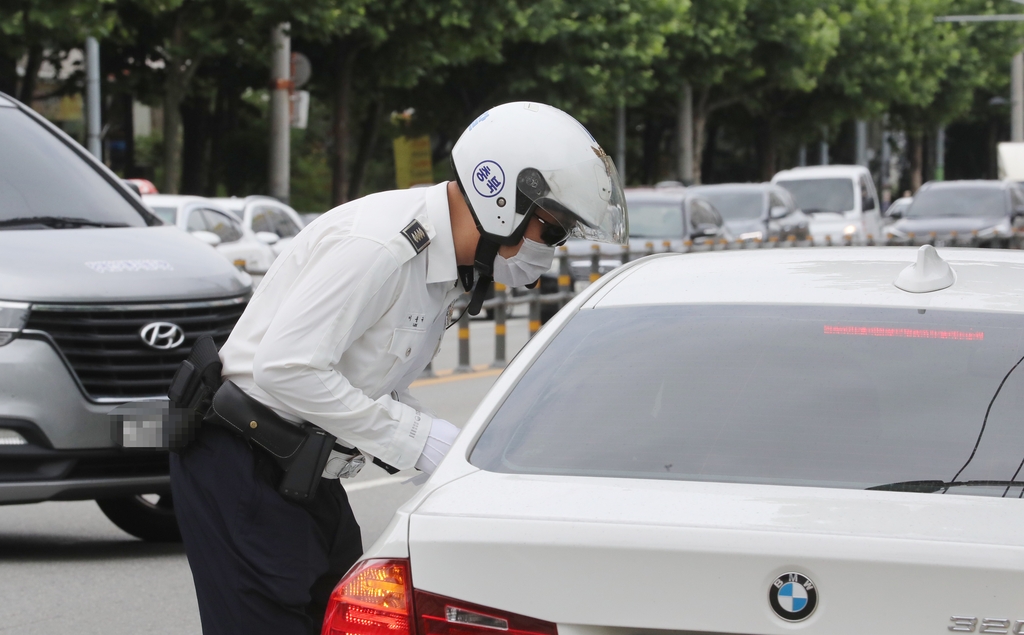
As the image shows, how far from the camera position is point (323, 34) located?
2545 cm

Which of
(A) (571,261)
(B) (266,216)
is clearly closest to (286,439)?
(A) (571,261)

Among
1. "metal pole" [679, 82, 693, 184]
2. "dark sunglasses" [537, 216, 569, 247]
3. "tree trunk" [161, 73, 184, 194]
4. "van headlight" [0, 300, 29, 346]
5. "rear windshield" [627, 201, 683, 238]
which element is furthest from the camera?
"metal pole" [679, 82, 693, 184]

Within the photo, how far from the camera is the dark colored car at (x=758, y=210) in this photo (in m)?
23.5

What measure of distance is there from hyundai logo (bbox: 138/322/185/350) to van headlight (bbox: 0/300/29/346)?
1.38ft

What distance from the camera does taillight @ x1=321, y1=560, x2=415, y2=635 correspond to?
8.05 ft

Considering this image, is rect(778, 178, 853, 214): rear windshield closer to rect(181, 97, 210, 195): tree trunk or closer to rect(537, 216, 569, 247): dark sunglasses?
rect(181, 97, 210, 195): tree trunk

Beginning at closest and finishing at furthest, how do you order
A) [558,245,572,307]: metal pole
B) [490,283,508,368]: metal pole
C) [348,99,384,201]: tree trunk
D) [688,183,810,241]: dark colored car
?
[490,283,508,368]: metal pole < [558,245,572,307]: metal pole < [688,183,810,241]: dark colored car < [348,99,384,201]: tree trunk

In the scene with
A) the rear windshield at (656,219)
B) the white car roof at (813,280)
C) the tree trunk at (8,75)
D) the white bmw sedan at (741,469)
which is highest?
the tree trunk at (8,75)

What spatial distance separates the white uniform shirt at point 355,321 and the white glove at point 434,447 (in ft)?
0.05

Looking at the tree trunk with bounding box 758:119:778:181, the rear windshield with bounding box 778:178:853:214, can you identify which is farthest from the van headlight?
the tree trunk with bounding box 758:119:778:181

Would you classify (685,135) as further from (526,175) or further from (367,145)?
(526,175)

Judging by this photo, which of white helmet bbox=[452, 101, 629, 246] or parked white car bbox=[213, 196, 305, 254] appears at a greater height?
white helmet bbox=[452, 101, 629, 246]

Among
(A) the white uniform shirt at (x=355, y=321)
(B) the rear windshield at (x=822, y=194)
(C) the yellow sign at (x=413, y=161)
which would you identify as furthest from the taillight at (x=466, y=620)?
(C) the yellow sign at (x=413, y=161)

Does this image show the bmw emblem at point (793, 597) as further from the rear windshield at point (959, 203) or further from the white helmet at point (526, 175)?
the rear windshield at point (959, 203)
